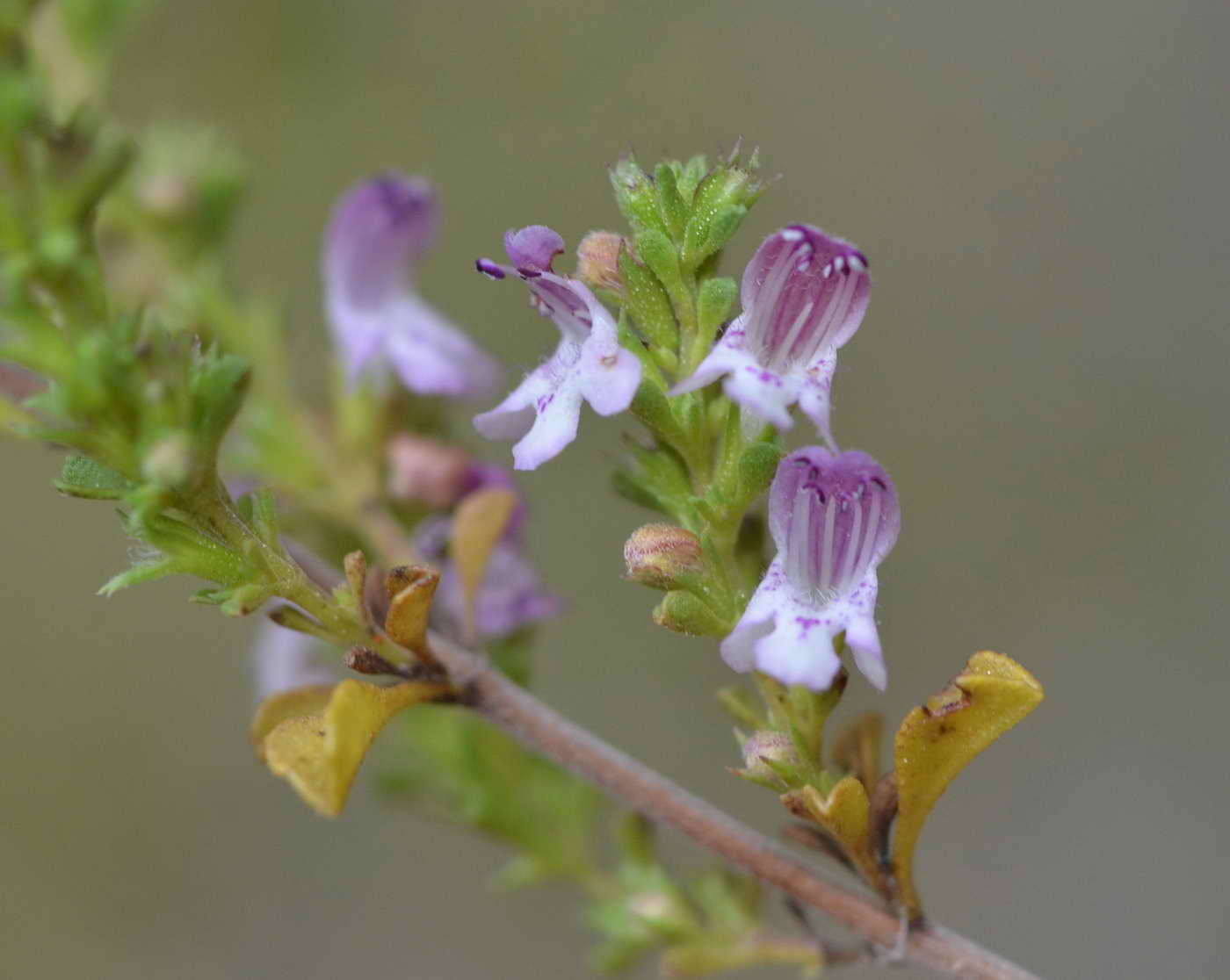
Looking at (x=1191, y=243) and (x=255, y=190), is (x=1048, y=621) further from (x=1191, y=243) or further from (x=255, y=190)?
(x=255, y=190)

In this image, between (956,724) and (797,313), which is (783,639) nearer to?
(956,724)

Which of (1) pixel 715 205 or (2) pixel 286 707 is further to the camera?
(2) pixel 286 707

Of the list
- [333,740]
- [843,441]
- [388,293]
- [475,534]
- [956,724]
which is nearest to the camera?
[333,740]

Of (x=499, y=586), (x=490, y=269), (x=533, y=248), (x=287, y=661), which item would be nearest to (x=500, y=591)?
(x=499, y=586)

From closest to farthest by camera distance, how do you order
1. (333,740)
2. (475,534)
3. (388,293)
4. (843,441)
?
(333,740) → (475,534) → (388,293) → (843,441)

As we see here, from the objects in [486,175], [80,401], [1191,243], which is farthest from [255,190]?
[80,401]

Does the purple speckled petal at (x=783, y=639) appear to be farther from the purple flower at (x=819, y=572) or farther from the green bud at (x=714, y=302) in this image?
the green bud at (x=714, y=302)

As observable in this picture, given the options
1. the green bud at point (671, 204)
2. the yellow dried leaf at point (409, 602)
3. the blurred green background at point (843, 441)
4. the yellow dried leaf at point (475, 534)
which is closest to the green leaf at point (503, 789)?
the yellow dried leaf at point (475, 534)
